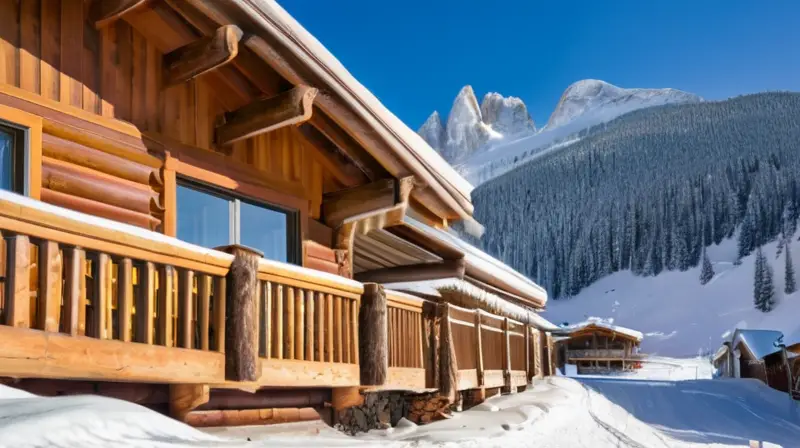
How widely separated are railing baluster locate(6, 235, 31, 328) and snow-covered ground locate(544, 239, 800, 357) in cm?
8475

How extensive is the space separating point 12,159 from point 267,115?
93.7 inches

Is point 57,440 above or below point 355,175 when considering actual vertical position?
below

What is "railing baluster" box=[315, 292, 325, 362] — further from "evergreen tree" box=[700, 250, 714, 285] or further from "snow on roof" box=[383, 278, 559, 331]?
"evergreen tree" box=[700, 250, 714, 285]

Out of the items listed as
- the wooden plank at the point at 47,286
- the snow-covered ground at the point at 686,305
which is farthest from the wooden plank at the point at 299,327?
the snow-covered ground at the point at 686,305

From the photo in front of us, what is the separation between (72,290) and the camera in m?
4.51

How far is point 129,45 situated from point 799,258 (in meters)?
112

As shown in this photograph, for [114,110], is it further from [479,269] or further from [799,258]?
[799,258]

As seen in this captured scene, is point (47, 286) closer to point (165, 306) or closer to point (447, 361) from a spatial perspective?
point (165, 306)

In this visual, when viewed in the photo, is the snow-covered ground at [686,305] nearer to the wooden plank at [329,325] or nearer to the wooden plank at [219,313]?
the wooden plank at [329,325]

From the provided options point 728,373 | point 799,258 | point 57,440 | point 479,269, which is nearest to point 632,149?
point 799,258

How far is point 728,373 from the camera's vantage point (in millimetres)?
53594

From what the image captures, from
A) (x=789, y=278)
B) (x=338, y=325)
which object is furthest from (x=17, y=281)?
(x=789, y=278)

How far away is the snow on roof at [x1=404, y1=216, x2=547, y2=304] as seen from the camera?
10.4m

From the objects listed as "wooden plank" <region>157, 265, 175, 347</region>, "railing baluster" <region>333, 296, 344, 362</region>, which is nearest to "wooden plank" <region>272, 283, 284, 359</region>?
"railing baluster" <region>333, 296, 344, 362</region>
